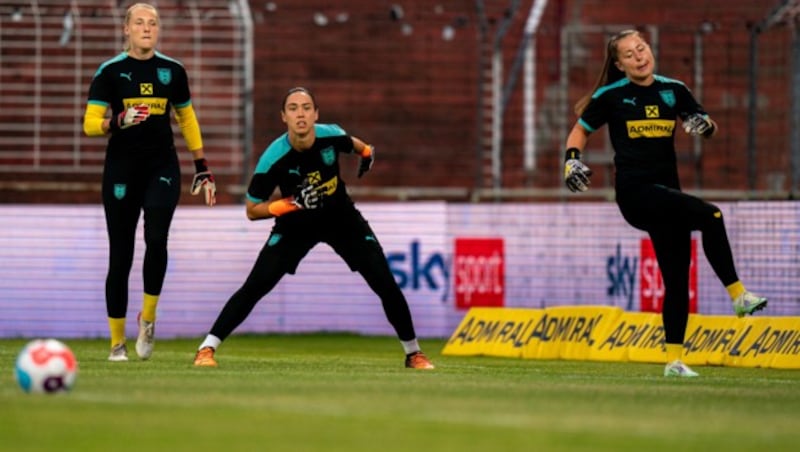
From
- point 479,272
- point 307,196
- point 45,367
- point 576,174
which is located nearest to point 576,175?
point 576,174

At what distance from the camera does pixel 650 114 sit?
11188 millimetres

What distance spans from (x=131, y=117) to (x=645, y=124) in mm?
2980

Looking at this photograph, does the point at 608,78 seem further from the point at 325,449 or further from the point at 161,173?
the point at 325,449

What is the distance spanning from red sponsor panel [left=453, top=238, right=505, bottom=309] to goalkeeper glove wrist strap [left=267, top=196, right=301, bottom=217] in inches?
251

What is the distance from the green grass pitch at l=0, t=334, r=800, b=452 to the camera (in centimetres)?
662

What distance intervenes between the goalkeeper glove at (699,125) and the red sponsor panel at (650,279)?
5043 millimetres

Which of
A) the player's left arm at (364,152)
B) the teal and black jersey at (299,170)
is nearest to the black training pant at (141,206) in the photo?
the teal and black jersey at (299,170)

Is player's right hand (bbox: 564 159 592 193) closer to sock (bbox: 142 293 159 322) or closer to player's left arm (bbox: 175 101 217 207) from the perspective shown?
player's left arm (bbox: 175 101 217 207)

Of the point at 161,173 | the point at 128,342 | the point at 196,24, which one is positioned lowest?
the point at 128,342

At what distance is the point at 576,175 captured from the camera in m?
11.2

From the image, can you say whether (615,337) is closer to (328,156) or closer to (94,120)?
(328,156)

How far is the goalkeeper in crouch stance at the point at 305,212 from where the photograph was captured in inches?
439

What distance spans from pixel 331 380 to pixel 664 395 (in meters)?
1.78

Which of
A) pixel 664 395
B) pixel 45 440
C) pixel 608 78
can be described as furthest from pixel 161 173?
pixel 45 440
